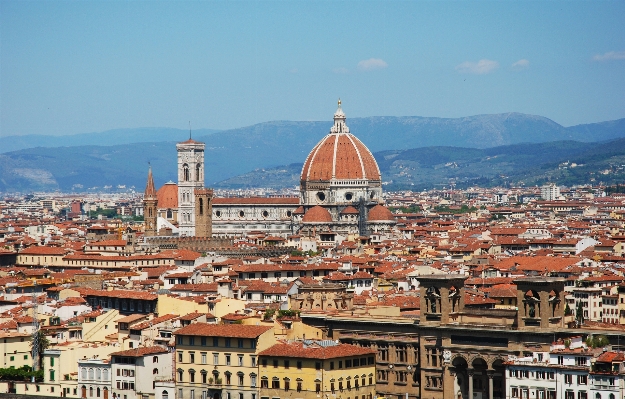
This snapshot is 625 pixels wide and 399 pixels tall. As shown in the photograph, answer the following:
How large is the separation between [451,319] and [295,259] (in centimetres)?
4606

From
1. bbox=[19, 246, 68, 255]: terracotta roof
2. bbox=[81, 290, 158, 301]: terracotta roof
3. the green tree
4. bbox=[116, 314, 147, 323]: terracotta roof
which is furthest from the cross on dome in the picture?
the green tree

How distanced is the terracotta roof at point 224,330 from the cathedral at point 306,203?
92.3 metres

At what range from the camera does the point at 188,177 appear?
159875 millimetres

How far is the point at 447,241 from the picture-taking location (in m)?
130

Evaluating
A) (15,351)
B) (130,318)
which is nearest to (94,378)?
(15,351)

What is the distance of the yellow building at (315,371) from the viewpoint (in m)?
53.7

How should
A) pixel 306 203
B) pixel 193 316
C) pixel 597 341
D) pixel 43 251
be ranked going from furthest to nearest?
pixel 306 203
pixel 43 251
pixel 193 316
pixel 597 341

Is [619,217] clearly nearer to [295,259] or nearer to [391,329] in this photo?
[295,259]

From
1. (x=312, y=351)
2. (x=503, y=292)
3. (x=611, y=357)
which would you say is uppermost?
(x=503, y=292)

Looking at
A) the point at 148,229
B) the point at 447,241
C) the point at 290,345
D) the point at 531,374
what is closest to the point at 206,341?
the point at 290,345

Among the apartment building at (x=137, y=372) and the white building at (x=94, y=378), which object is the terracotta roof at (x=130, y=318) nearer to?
the white building at (x=94, y=378)

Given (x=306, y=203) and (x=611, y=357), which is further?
(x=306, y=203)

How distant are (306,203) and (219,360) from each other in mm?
107407

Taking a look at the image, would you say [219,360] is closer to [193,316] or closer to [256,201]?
[193,316]
